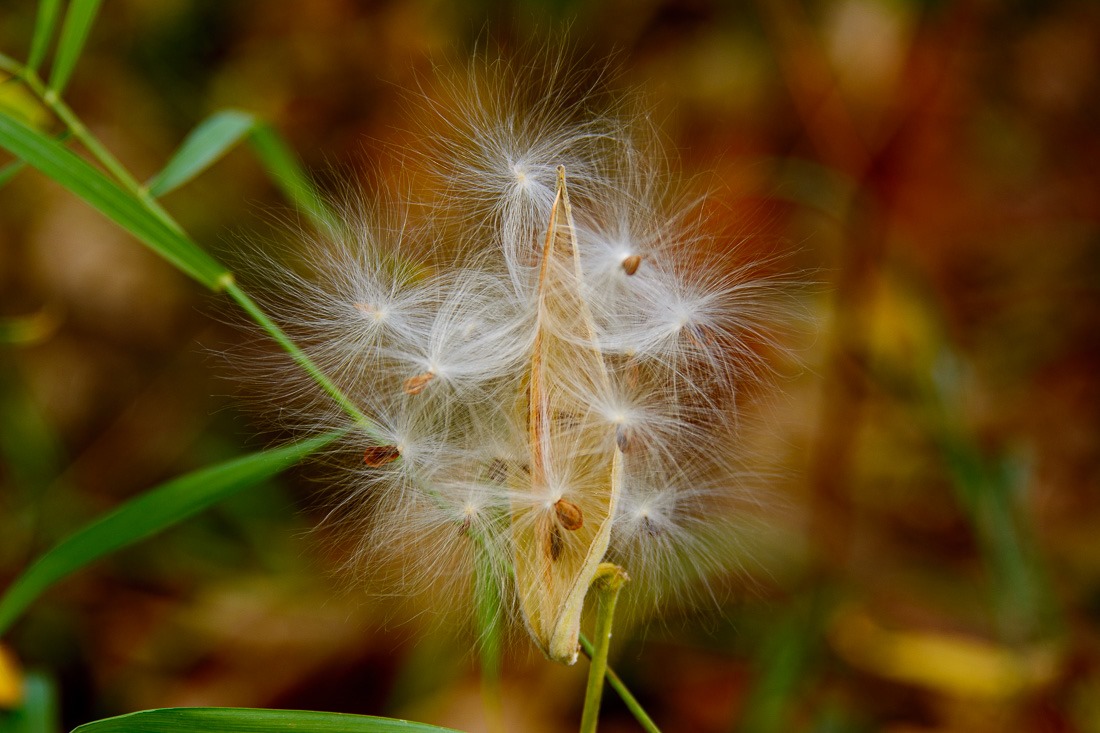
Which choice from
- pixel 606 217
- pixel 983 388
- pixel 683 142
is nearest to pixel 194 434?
pixel 683 142

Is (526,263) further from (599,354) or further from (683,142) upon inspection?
(683,142)

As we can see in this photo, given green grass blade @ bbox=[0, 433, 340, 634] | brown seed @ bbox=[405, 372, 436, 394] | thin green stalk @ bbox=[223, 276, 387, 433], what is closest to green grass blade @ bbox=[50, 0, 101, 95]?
thin green stalk @ bbox=[223, 276, 387, 433]

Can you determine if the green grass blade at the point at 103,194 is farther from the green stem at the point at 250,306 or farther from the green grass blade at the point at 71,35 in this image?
the green grass blade at the point at 71,35

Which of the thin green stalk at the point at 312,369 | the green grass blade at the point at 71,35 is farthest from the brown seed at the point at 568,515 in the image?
the green grass blade at the point at 71,35

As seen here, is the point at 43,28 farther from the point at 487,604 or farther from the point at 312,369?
the point at 487,604

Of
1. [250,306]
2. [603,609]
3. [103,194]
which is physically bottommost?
[603,609]

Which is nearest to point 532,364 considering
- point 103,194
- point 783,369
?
point 103,194
